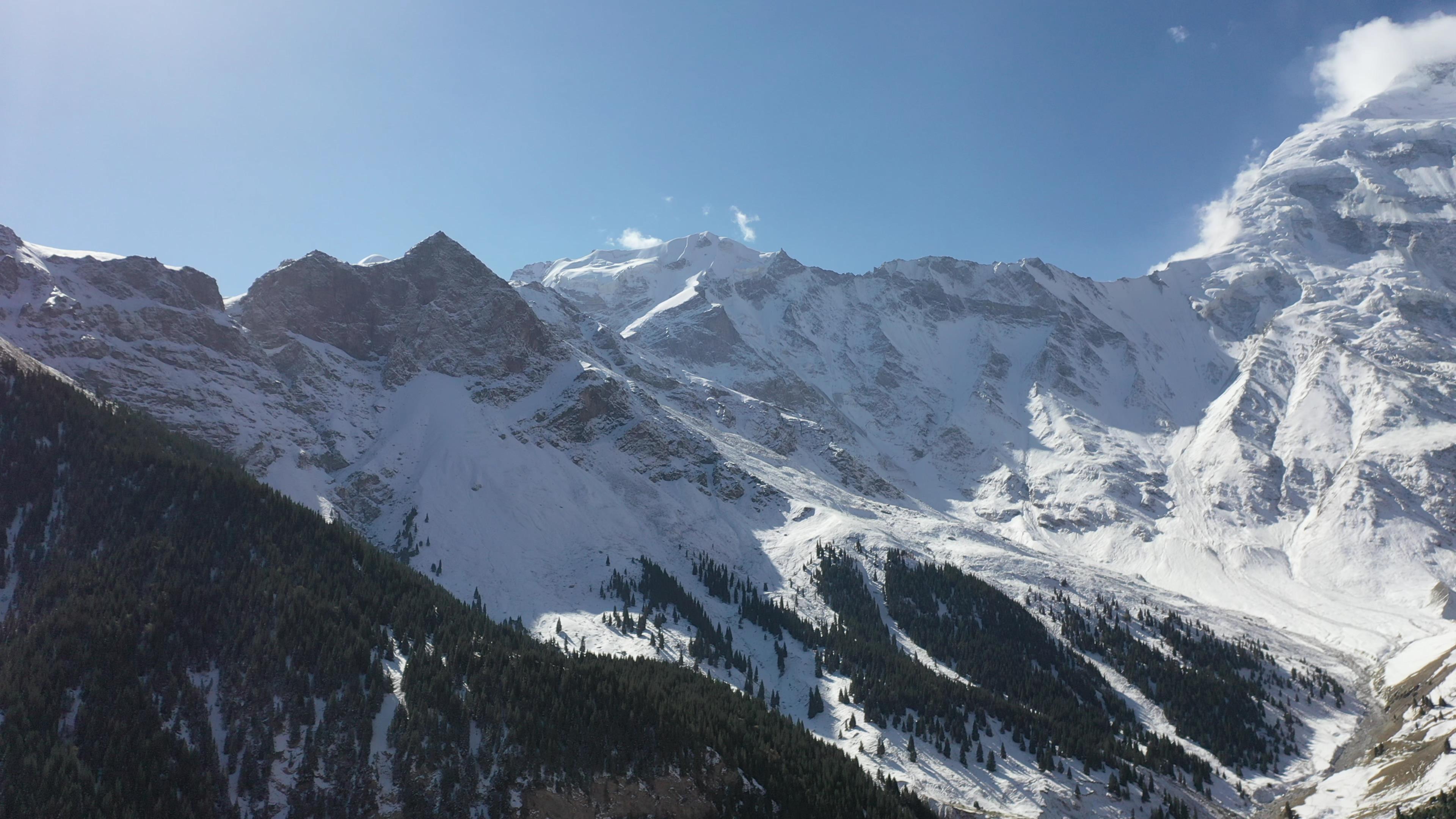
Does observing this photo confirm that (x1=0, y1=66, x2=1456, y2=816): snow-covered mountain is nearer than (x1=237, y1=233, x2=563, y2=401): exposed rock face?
Yes

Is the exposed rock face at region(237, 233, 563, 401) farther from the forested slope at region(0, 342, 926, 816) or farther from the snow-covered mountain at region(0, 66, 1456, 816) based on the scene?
the forested slope at region(0, 342, 926, 816)

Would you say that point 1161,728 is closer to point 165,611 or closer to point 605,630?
point 605,630

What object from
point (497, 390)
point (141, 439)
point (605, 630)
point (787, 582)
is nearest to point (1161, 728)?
point (787, 582)

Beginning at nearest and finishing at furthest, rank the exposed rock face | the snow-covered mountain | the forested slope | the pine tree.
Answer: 1. the forested slope
2. the pine tree
3. the snow-covered mountain
4. the exposed rock face

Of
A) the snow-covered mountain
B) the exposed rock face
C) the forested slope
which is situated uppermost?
the exposed rock face

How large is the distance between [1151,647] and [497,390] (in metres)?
133

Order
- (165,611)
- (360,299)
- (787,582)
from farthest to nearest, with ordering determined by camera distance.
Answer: (360,299), (787,582), (165,611)

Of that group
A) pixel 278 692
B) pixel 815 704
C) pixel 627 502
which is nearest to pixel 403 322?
pixel 627 502

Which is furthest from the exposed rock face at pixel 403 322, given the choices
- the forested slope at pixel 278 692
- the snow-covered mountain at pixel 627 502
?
the forested slope at pixel 278 692

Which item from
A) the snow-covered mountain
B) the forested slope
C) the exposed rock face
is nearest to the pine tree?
the snow-covered mountain

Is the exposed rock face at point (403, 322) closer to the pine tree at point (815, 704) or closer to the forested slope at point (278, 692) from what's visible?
the forested slope at point (278, 692)

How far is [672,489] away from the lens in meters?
152

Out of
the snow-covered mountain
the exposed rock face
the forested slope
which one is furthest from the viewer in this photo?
the exposed rock face

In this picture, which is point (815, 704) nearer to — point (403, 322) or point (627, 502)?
point (627, 502)
